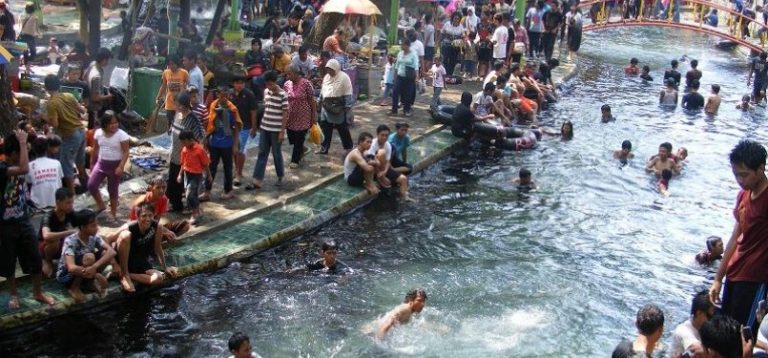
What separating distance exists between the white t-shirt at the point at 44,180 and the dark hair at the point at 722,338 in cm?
741

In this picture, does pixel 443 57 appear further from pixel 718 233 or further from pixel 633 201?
pixel 718 233

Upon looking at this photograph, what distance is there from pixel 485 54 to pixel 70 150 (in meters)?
14.1

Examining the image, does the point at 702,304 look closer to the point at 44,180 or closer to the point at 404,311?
the point at 404,311

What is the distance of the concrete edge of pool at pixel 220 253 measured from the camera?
29.7 feet

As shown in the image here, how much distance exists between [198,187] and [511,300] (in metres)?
4.33

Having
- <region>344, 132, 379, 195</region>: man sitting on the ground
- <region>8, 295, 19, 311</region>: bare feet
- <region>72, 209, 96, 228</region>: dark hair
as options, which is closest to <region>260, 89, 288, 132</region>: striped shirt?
<region>344, 132, 379, 195</region>: man sitting on the ground

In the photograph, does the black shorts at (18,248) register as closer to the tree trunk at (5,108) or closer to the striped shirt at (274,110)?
the tree trunk at (5,108)

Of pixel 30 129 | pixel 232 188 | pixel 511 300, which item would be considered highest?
pixel 30 129

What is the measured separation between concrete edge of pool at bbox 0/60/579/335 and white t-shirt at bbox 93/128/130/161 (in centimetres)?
135

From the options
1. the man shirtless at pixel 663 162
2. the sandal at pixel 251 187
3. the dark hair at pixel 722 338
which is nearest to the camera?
the dark hair at pixel 722 338

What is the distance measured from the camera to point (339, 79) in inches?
578

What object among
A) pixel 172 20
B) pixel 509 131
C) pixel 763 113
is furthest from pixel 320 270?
pixel 763 113

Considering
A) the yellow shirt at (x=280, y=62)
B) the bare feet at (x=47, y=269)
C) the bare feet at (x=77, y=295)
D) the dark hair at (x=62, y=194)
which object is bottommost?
the bare feet at (x=77, y=295)

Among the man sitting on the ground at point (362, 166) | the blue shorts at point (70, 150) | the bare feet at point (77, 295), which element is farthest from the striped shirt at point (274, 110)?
the bare feet at point (77, 295)
